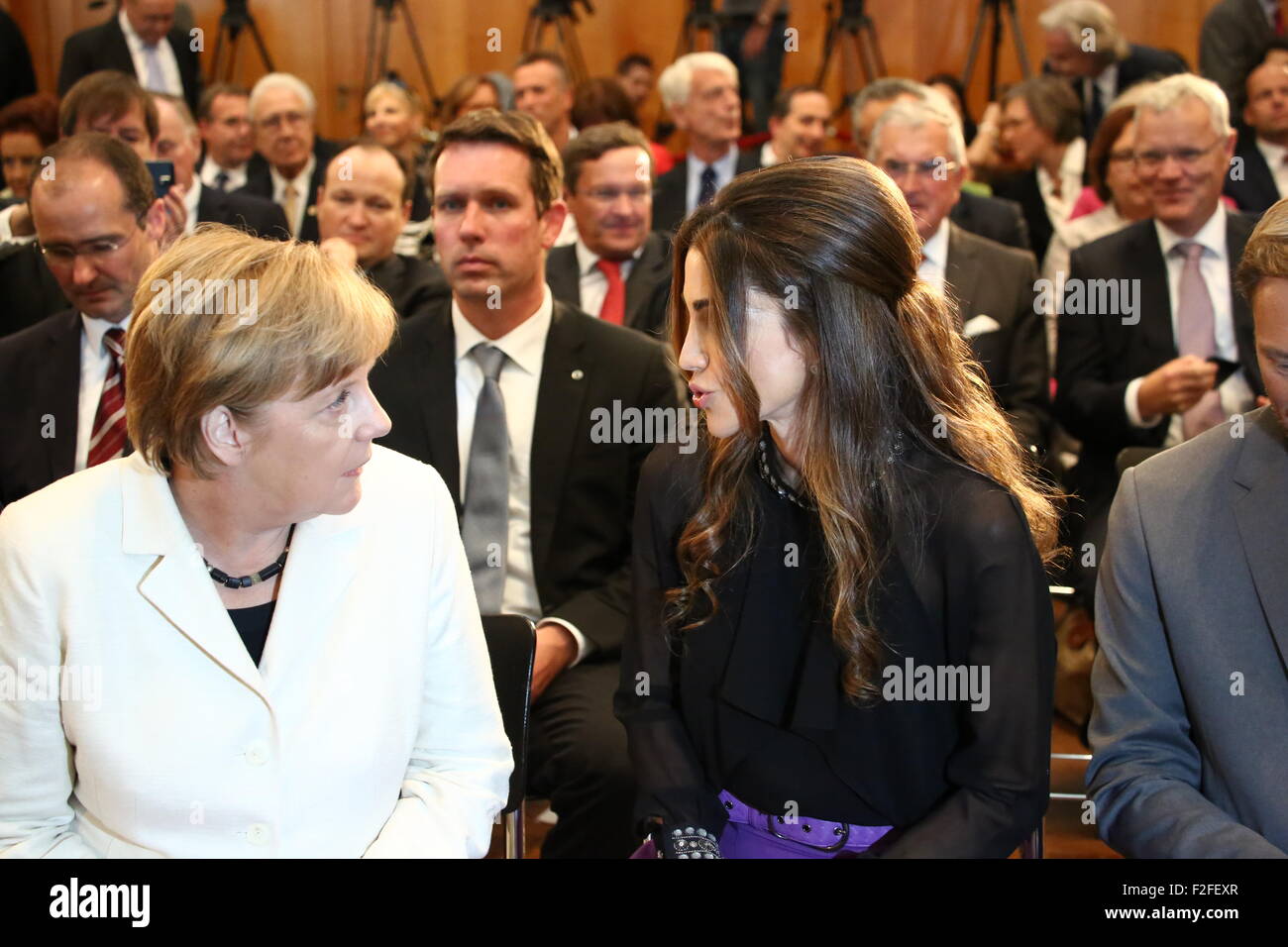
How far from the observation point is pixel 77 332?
2.62 metres

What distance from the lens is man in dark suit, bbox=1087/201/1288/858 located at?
139 centimetres

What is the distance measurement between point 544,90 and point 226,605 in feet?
13.7

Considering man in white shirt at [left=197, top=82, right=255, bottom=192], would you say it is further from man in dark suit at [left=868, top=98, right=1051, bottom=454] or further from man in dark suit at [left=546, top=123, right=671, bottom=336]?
man in dark suit at [left=868, top=98, right=1051, bottom=454]

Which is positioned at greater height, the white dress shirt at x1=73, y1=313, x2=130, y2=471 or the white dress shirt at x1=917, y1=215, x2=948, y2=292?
the white dress shirt at x1=917, y1=215, x2=948, y2=292

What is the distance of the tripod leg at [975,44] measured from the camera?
22.7 feet

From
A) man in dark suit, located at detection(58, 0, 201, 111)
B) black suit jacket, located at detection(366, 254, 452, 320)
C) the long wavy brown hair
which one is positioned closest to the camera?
the long wavy brown hair

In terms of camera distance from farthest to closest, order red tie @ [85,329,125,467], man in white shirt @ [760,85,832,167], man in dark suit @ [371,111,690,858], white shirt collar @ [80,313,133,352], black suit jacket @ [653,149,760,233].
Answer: man in white shirt @ [760,85,832,167]
black suit jacket @ [653,149,760,233]
white shirt collar @ [80,313,133,352]
red tie @ [85,329,125,467]
man in dark suit @ [371,111,690,858]

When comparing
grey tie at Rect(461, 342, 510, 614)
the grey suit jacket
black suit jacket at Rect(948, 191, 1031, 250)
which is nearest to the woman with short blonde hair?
the grey suit jacket

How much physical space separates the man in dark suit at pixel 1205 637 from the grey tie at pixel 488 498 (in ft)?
3.98

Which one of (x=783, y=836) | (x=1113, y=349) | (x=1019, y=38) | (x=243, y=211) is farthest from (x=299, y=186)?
(x=783, y=836)

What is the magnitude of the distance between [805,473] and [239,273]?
0.70 meters

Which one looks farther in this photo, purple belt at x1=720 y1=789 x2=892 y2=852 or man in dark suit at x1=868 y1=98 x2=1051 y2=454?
man in dark suit at x1=868 y1=98 x2=1051 y2=454

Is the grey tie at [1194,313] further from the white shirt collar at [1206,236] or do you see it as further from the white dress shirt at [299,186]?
the white dress shirt at [299,186]

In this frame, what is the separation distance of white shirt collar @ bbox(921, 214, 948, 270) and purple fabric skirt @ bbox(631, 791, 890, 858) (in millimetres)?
2149
